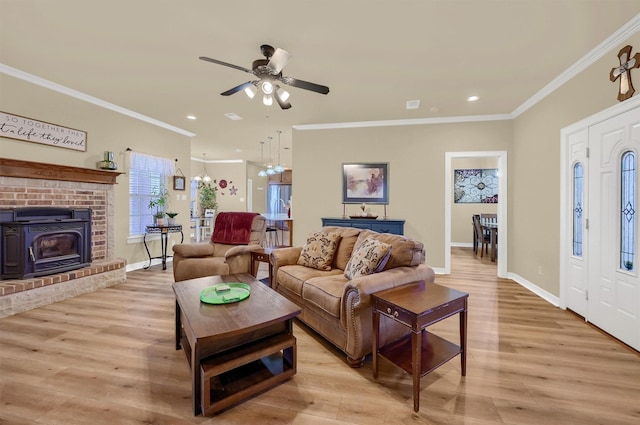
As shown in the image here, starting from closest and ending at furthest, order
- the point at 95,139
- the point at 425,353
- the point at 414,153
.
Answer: the point at 425,353 → the point at 95,139 → the point at 414,153

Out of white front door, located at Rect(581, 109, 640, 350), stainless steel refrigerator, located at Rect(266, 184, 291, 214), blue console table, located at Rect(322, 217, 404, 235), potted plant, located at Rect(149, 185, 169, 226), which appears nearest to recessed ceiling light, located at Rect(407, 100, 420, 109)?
blue console table, located at Rect(322, 217, 404, 235)

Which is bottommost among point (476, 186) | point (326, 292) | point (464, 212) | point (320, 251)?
point (326, 292)

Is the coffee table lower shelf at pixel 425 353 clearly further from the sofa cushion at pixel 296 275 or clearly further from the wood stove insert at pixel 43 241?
the wood stove insert at pixel 43 241

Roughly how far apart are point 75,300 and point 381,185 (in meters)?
4.70

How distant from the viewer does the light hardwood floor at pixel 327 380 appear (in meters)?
1.63

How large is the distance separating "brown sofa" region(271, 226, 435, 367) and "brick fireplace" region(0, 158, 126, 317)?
8.82 feet

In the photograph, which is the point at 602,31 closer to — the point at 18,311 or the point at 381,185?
the point at 381,185

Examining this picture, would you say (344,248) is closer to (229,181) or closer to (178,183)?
(178,183)

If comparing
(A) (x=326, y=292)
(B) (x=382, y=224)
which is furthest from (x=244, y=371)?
(B) (x=382, y=224)

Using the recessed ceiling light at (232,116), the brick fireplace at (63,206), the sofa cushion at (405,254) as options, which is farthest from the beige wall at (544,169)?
the brick fireplace at (63,206)

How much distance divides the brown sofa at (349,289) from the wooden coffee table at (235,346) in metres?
0.39

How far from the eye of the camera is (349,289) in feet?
6.62

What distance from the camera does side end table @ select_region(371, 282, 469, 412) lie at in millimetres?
1635

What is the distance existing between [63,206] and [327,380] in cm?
411
